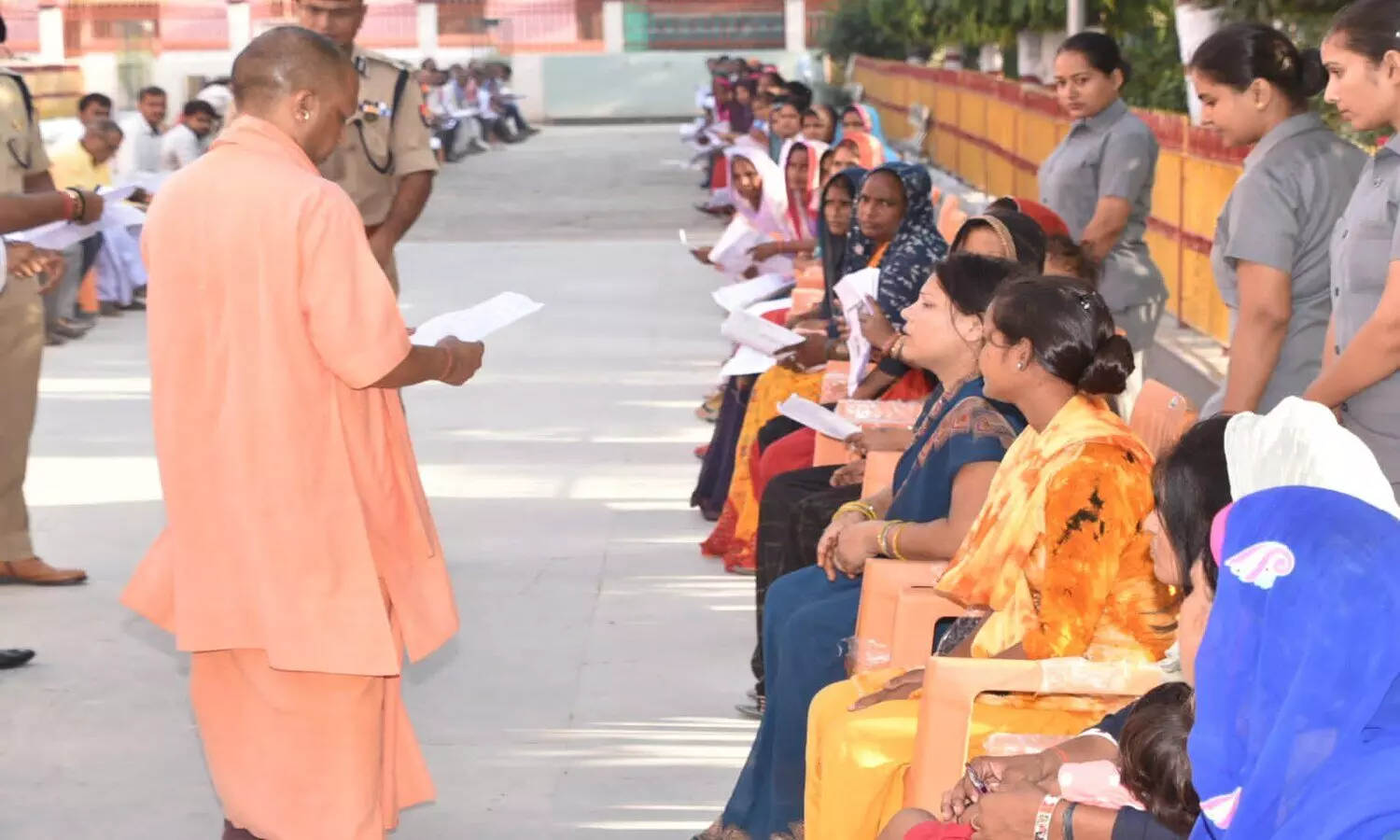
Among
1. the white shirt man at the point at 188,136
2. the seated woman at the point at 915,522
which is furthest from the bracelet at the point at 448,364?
the white shirt man at the point at 188,136

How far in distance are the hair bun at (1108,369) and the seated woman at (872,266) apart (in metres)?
2.16

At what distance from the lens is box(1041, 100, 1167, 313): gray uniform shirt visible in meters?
6.11

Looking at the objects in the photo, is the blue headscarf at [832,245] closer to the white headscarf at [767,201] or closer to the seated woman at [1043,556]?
the white headscarf at [767,201]

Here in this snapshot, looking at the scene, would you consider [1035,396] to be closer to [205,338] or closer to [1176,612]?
[1176,612]

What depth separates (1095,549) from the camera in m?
3.35

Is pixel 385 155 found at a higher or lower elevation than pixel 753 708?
higher

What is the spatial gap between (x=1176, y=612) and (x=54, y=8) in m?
43.2

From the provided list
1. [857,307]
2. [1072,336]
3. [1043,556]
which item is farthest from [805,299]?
[1043,556]

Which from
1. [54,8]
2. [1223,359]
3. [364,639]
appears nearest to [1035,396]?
[364,639]

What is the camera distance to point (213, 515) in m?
3.96

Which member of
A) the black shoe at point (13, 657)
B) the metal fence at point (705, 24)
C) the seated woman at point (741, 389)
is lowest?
the black shoe at point (13, 657)

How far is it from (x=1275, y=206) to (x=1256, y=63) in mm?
327

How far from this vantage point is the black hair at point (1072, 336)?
11.6 feet

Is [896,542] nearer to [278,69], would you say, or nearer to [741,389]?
[278,69]
